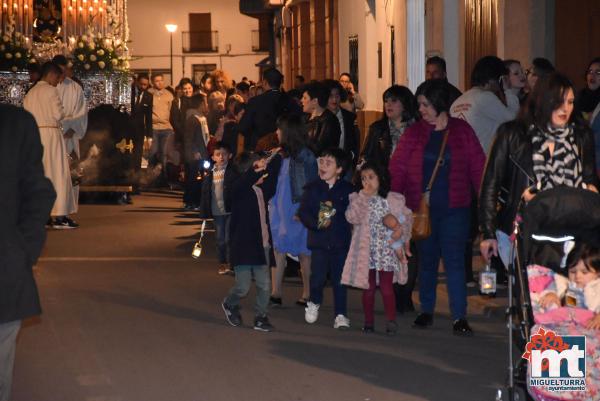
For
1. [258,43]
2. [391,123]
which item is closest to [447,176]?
[391,123]

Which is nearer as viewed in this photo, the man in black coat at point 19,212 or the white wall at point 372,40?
the man in black coat at point 19,212

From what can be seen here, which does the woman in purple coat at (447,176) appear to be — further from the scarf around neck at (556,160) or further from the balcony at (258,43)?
the balcony at (258,43)

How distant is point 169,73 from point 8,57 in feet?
162

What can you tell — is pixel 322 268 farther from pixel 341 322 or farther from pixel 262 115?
pixel 262 115

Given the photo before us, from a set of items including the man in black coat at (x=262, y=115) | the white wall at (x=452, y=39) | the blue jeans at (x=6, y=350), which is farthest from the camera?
the white wall at (x=452, y=39)

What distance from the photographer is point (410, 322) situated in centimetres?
1098

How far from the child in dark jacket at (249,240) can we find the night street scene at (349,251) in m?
0.02

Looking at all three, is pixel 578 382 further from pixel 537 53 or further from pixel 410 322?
pixel 537 53

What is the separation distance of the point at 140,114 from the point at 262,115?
986 cm

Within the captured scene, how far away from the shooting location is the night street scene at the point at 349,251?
730cm

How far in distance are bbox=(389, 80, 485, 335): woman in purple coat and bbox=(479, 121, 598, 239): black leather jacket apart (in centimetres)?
169

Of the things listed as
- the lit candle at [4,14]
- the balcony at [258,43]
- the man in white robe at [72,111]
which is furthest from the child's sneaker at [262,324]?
the balcony at [258,43]

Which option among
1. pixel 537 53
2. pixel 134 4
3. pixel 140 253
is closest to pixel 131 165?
pixel 140 253

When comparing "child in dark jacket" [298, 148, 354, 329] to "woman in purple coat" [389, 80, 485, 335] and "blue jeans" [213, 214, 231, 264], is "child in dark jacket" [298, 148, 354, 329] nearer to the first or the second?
"woman in purple coat" [389, 80, 485, 335]
